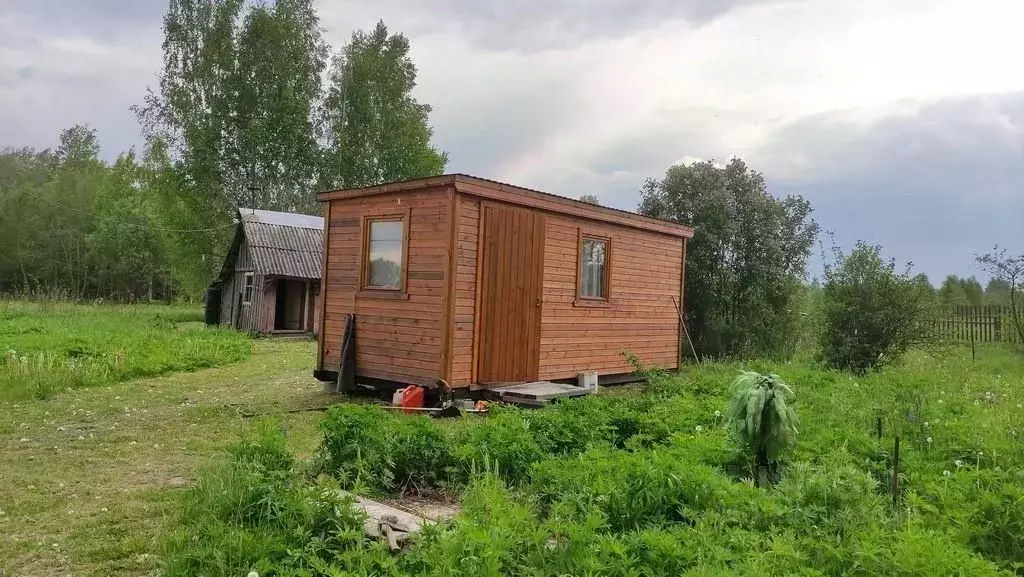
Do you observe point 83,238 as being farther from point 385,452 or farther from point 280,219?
point 385,452

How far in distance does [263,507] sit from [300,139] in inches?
913

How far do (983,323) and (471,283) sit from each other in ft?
43.6

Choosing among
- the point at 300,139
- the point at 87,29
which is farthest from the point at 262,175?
the point at 87,29

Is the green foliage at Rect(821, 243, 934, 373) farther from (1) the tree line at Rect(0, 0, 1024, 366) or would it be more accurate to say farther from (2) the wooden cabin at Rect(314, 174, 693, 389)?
(2) the wooden cabin at Rect(314, 174, 693, 389)

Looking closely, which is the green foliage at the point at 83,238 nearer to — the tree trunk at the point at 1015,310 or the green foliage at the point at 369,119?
the green foliage at the point at 369,119

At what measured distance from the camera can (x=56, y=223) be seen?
125 feet

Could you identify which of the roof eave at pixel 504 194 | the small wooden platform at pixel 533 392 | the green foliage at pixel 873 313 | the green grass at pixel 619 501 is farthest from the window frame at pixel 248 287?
the green grass at pixel 619 501

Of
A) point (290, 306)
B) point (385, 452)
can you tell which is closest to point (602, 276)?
point (385, 452)

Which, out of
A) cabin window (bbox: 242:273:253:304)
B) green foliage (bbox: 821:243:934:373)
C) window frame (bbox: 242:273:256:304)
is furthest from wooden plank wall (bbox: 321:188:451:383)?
cabin window (bbox: 242:273:253:304)

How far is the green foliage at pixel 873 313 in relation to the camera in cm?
1127

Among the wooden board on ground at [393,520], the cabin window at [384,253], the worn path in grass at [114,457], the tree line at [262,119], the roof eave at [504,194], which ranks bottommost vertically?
the worn path in grass at [114,457]

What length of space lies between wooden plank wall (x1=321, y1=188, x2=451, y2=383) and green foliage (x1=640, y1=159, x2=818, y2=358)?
369 inches

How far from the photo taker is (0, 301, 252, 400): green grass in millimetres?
9023

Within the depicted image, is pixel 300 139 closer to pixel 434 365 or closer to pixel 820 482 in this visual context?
pixel 434 365
